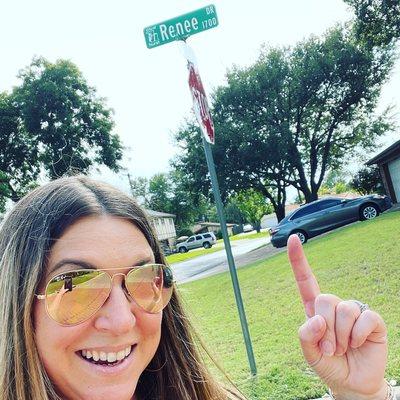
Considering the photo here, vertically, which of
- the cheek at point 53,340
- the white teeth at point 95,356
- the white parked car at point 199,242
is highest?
the cheek at point 53,340

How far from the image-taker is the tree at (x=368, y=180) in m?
35.6

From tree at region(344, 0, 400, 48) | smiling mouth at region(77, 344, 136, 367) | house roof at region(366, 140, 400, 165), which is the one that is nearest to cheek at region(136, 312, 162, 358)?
smiling mouth at region(77, 344, 136, 367)

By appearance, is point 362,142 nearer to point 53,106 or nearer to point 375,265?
point 53,106

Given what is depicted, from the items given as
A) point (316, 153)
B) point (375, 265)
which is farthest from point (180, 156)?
point (375, 265)

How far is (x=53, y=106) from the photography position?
3372 centimetres

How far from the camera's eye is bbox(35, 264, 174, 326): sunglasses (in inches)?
57.6

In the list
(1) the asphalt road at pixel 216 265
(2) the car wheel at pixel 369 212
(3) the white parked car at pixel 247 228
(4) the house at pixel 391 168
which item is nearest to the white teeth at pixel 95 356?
(1) the asphalt road at pixel 216 265

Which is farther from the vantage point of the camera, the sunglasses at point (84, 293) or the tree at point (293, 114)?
the tree at point (293, 114)

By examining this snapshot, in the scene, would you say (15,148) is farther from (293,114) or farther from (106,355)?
(106,355)

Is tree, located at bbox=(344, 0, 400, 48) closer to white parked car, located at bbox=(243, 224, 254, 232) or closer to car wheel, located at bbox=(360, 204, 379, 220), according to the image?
car wheel, located at bbox=(360, 204, 379, 220)

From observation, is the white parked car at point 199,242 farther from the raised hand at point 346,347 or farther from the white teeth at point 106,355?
the white teeth at point 106,355

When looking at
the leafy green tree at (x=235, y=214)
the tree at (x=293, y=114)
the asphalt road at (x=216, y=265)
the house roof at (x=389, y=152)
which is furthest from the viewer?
the leafy green tree at (x=235, y=214)

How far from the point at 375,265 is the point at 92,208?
25.4ft

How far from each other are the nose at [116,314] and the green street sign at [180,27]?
110 inches
